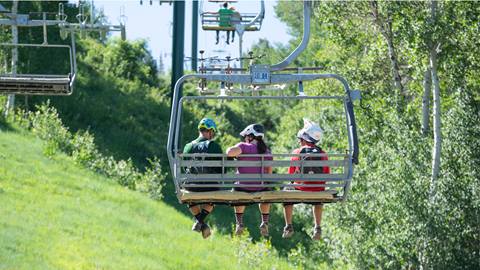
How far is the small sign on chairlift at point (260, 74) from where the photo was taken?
14914mm

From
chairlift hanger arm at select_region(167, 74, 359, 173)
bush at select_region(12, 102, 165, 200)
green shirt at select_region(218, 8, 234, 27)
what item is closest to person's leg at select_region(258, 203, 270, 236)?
chairlift hanger arm at select_region(167, 74, 359, 173)

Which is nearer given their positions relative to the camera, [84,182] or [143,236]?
[143,236]

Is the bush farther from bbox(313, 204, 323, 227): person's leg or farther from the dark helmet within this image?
the dark helmet

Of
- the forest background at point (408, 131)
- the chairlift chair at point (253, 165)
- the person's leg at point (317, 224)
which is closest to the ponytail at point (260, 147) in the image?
the chairlift chair at point (253, 165)

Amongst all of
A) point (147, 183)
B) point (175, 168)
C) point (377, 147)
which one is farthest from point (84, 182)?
point (175, 168)

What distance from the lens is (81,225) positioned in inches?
1718

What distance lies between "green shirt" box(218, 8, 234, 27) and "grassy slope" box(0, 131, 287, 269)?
538 inches

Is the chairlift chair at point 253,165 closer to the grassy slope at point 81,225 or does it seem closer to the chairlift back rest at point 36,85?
the chairlift back rest at point 36,85

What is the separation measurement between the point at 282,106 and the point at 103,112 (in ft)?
45.6

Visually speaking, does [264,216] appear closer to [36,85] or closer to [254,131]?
[254,131]

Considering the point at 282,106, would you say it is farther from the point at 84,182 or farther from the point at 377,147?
the point at 377,147

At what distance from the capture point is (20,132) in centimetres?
5216

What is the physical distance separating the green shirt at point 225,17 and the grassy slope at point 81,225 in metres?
13.7

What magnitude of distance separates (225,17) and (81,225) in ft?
62.5
